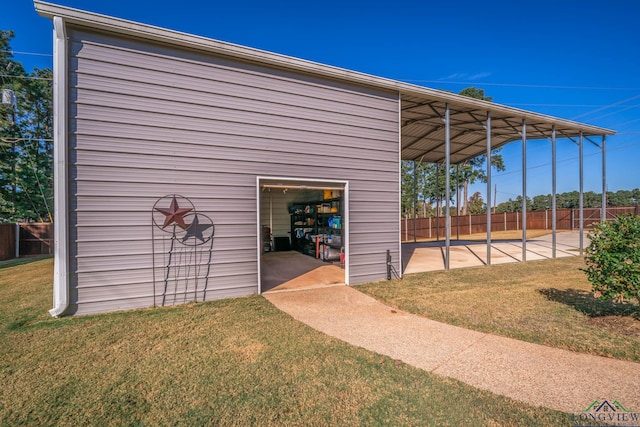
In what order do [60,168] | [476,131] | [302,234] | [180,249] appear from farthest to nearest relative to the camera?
[302,234], [476,131], [180,249], [60,168]

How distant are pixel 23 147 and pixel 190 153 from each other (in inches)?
756

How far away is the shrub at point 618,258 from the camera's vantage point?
11.5 feet

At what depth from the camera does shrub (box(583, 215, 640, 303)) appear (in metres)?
3.51

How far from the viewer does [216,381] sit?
2396 millimetres

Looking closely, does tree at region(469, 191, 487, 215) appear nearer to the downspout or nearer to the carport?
the carport

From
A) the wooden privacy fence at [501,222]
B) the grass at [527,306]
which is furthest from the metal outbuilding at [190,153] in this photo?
the wooden privacy fence at [501,222]

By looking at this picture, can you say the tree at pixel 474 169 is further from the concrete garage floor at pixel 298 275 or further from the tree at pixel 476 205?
the concrete garage floor at pixel 298 275

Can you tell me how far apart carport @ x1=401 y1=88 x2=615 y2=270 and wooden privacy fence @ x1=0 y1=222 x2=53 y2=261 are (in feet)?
54.0

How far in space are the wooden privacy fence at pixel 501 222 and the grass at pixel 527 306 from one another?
11.8 m

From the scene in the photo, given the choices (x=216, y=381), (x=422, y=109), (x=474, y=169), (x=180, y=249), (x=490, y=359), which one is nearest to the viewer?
(x=216, y=381)

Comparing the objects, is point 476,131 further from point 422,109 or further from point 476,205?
point 476,205

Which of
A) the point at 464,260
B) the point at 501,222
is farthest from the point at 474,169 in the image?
the point at 464,260

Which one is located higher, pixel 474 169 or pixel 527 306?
pixel 474 169

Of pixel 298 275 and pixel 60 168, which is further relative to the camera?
pixel 298 275
